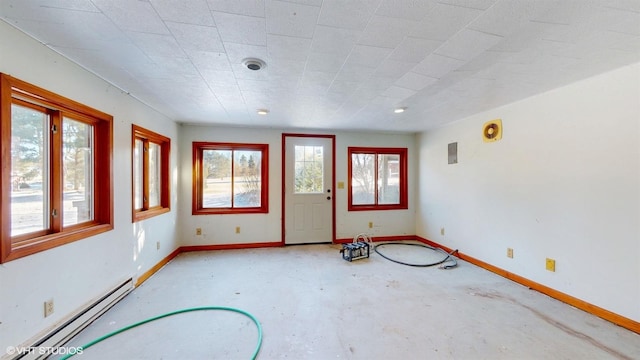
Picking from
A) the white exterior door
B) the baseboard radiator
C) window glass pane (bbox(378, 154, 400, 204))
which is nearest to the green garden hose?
the baseboard radiator

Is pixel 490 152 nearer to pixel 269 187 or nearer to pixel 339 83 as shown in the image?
pixel 339 83

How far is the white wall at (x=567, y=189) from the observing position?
206 cm

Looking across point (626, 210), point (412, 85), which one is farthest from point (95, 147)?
point (626, 210)

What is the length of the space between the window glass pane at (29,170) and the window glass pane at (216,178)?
2476 mm

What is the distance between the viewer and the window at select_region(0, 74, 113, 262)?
1.51 m

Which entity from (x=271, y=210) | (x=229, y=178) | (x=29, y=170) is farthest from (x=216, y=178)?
(x=29, y=170)

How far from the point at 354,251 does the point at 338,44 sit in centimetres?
294

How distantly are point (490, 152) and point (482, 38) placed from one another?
218 centimetres

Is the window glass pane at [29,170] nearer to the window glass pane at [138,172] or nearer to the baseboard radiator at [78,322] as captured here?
the baseboard radiator at [78,322]

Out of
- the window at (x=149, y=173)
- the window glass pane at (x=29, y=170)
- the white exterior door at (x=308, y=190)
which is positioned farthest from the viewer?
the white exterior door at (x=308, y=190)

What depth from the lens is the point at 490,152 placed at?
332 centimetres

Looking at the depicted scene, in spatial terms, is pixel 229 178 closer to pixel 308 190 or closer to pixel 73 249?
pixel 308 190

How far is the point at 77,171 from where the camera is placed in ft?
7.12

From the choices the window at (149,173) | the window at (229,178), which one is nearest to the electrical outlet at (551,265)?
the window at (229,178)
